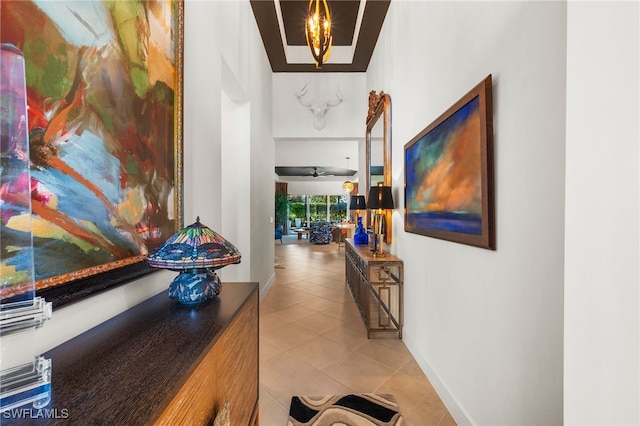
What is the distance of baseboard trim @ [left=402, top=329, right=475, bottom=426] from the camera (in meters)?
1.59

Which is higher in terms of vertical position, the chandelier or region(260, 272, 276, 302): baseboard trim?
the chandelier

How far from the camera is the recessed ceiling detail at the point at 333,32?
3365 millimetres

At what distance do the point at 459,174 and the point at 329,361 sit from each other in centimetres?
191

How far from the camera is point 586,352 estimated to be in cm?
58

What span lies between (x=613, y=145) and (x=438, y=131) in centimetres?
141

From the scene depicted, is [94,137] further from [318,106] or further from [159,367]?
[318,106]

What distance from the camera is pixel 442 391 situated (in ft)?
6.06

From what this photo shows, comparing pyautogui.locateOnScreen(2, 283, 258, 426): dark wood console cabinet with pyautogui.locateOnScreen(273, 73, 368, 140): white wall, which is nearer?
pyautogui.locateOnScreen(2, 283, 258, 426): dark wood console cabinet

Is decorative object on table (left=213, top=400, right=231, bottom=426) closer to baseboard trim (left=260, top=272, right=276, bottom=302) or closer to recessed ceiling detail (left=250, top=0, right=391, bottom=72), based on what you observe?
baseboard trim (left=260, top=272, right=276, bottom=302)

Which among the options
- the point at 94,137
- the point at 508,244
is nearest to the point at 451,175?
the point at 508,244

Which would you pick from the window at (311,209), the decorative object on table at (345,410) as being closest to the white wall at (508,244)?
the decorative object on table at (345,410)

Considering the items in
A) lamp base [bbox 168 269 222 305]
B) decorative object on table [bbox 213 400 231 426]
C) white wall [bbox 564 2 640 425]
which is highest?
white wall [bbox 564 2 640 425]

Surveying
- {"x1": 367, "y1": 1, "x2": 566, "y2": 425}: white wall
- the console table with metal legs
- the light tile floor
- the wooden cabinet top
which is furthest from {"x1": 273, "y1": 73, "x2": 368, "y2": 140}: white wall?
the light tile floor

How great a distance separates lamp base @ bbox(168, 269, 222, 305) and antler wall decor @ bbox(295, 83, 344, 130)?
4.17m
